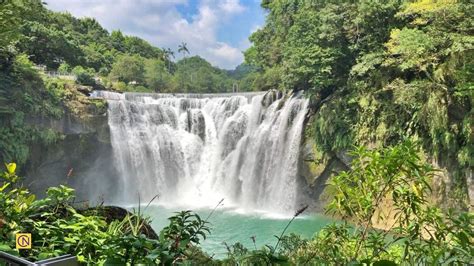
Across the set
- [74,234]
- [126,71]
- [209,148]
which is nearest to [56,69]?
[126,71]

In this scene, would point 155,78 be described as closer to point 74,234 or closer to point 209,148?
point 209,148

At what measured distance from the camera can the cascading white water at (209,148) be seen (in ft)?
53.8

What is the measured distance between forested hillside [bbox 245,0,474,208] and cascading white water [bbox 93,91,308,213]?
176cm

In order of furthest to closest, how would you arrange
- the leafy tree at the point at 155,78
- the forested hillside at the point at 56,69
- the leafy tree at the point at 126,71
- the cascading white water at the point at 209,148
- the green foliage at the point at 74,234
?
the leafy tree at the point at 155,78, the leafy tree at the point at 126,71, the cascading white water at the point at 209,148, the forested hillside at the point at 56,69, the green foliage at the point at 74,234

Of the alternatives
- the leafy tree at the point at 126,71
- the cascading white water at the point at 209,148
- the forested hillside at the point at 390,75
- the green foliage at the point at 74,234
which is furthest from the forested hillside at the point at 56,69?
the forested hillside at the point at 390,75

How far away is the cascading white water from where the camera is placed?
16.4 meters

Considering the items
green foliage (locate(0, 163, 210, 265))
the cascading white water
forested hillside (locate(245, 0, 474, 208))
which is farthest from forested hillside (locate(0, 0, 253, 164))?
forested hillside (locate(245, 0, 474, 208))

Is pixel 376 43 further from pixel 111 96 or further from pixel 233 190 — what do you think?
pixel 111 96

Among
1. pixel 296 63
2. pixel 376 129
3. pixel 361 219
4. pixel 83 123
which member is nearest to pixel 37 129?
pixel 83 123

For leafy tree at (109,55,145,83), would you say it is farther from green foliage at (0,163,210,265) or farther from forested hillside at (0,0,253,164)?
green foliage at (0,163,210,265)

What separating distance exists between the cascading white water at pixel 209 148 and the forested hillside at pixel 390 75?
1.76m

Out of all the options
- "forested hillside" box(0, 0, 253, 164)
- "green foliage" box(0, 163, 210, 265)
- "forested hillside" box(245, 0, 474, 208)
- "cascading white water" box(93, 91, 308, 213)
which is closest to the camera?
"green foliage" box(0, 163, 210, 265)

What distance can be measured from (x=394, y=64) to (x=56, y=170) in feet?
51.0

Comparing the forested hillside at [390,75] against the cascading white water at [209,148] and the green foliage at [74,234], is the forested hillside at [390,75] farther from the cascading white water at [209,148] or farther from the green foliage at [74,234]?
the green foliage at [74,234]
